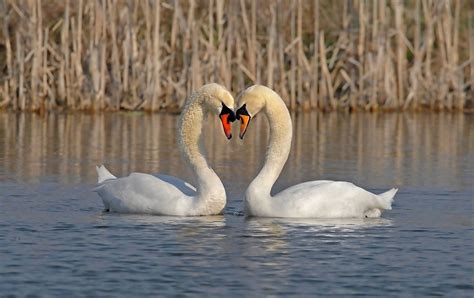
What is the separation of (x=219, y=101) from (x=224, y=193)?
2.67ft

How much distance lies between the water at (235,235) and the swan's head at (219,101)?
87cm

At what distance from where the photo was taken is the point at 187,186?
40.2 ft

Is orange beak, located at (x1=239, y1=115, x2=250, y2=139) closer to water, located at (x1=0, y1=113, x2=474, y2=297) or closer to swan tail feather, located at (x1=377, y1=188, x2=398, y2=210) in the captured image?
water, located at (x1=0, y1=113, x2=474, y2=297)

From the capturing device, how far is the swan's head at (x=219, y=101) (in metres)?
11.8

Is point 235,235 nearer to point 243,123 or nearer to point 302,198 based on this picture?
point 302,198

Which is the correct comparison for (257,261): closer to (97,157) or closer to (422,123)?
(97,157)

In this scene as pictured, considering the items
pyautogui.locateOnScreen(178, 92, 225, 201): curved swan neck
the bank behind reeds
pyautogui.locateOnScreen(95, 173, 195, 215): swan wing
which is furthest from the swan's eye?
the bank behind reeds

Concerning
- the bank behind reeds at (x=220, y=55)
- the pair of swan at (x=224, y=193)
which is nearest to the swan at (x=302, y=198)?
the pair of swan at (x=224, y=193)

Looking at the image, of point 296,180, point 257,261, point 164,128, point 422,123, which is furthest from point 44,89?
point 257,261

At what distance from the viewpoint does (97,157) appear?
58.7ft

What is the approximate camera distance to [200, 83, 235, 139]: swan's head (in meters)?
11.8

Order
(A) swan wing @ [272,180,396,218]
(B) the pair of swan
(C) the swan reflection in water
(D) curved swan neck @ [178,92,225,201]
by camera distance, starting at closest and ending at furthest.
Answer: (C) the swan reflection in water → (A) swan wing @ [272,180,396,218] → (B) the pair of swan → (D) curved swan neck @ [178,92,225,201]

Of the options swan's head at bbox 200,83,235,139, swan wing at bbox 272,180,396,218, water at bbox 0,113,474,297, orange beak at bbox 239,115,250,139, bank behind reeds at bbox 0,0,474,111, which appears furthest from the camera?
bank behind reeds at bbox 0,0,474,111

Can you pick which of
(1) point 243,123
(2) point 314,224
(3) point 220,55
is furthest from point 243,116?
(3) point 220,55
